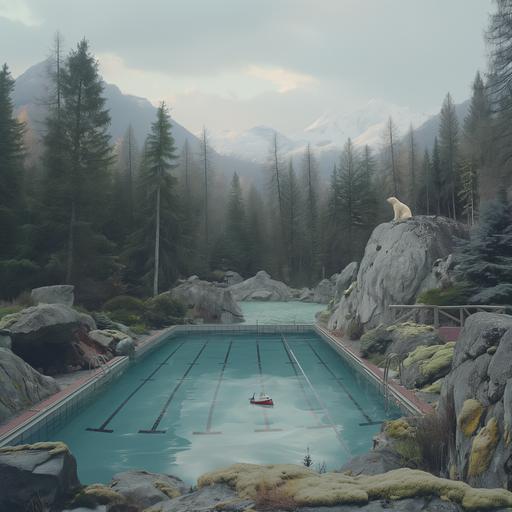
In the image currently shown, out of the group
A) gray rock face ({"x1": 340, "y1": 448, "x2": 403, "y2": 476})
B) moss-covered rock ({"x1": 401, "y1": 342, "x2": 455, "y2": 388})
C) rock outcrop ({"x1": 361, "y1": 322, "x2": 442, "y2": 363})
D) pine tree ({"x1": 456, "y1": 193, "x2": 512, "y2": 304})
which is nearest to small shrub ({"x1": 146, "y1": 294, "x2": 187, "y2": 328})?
rock outcrop ({"x1": 361, "y1": 322, "x2": 442, "y2": 363})

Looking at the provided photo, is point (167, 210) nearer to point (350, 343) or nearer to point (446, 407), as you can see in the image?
point (350, 343)

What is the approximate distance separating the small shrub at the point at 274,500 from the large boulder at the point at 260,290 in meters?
32.0

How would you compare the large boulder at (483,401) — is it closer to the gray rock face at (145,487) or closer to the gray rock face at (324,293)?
the gray rock face at (145,487)

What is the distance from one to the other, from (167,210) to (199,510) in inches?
1020

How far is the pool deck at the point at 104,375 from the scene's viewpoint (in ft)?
23.6

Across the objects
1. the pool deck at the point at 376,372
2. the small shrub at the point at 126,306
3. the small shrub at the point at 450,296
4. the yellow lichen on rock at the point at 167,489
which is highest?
the small shrub at the point at 450,296

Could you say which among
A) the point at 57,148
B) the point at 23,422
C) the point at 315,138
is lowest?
the point at 23,422

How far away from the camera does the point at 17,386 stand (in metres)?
8.10

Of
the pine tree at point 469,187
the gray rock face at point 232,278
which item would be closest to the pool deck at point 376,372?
the gray rock face at point 232,278

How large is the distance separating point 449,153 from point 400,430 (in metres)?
38.0

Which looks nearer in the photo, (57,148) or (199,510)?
(199,510)

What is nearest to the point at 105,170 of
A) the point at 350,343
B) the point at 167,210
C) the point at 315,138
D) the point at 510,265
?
the point at 167,210

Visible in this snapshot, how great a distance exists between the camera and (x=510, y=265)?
12.7 m

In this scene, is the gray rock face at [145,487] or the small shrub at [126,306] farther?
the small shrub at [126,306]
